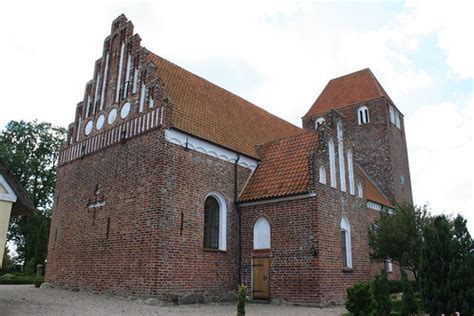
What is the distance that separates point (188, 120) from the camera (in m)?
15.8

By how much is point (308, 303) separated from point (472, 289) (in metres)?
6.41

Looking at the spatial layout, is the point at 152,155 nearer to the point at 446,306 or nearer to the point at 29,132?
the point at 446,306

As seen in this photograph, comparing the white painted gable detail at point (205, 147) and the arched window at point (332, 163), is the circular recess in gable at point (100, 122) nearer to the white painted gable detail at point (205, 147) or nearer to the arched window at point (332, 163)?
the white painted gable detail at point (205, 147)

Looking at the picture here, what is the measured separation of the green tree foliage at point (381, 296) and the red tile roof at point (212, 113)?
28.2ft

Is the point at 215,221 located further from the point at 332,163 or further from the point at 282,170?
the point at 332,163

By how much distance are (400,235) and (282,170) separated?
558 cm

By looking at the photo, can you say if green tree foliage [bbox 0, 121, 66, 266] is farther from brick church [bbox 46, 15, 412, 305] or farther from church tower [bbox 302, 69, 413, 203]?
church tower [bbox 302, 69, 413, 203]

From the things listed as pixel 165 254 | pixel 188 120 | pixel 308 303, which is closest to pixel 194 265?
pixel 165 254

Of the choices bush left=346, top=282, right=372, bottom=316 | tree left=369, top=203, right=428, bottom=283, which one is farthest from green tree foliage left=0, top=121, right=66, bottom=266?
bush left=346, top=282, right=372, bottom=316

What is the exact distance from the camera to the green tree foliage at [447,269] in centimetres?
815

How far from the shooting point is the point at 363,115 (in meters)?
29.2

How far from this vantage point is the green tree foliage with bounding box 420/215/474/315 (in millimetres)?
8148

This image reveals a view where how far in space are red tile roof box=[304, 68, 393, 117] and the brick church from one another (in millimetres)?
13127

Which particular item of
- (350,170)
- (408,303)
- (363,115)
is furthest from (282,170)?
(363,115)
